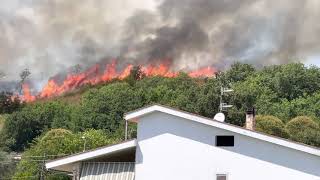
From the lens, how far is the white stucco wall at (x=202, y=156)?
2505cm

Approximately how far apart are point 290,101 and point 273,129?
5138 centimetres

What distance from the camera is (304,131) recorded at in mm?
74188

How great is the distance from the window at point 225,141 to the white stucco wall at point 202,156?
165mm

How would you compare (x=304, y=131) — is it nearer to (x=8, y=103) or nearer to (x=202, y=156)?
(x=202, y=156)

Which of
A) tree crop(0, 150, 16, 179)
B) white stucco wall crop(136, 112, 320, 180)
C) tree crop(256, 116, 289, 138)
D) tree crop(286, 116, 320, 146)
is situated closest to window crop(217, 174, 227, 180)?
white stucco wall crop(136, 112, 320, 180)

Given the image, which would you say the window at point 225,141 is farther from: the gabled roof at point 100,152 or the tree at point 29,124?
the tree at point 29,124

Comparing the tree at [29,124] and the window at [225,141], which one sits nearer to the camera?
the window at [225,141]

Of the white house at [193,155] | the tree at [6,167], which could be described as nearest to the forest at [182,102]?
the tree at [6,167]

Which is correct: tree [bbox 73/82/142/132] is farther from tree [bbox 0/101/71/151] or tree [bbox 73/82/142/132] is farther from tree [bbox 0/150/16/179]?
tree [bbox 0/150/16/179]

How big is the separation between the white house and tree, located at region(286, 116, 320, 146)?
1845 inches

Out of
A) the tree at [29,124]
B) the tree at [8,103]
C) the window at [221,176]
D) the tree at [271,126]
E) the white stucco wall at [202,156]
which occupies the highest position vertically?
the tree at [8,103]

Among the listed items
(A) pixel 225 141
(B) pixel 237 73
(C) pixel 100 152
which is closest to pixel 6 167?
(C) pixel 100 152

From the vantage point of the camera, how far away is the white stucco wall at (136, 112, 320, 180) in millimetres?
25047

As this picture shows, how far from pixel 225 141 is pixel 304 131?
50410 millimetres
